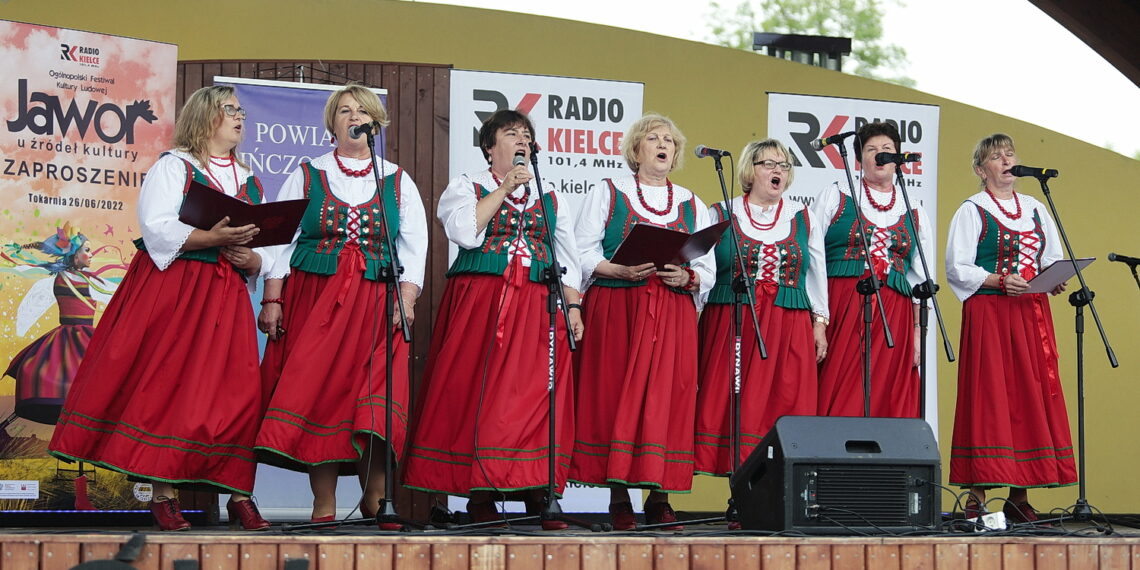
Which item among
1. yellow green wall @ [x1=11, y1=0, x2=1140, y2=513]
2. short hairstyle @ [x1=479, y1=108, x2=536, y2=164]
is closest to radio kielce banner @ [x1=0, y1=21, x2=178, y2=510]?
yellow green wall @ [x1=11, y1=0, x2=1140, y2=513]

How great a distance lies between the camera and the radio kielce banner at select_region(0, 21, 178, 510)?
17.5 ft

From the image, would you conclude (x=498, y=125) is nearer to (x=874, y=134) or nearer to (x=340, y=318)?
(x=340, y=318)

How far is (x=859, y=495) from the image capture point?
3.84 meters

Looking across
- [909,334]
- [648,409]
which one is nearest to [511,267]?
[648,409]

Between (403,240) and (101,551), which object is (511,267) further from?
(101,551)

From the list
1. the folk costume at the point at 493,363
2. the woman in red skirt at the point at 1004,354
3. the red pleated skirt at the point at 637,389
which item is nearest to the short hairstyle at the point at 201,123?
the folk costume at the point at 493,363

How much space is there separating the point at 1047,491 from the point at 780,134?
2610 millimetres

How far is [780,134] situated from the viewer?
6.53 m

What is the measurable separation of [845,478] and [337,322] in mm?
1799

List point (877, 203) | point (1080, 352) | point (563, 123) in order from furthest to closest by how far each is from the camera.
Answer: point (563, 123), point (877, 203), point (1080, 352)

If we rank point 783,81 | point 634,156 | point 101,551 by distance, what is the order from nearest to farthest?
point 101,551 → point 634,156 → point 783,81

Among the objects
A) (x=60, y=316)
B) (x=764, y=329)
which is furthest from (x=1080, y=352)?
(x=60, y=316)

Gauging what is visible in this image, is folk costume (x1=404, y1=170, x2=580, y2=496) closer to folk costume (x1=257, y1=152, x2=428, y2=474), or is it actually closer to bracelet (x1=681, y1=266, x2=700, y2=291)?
folk costume (x1=257, y1=152, x2=428, y2=474)

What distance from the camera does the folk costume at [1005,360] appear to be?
5.24 m
